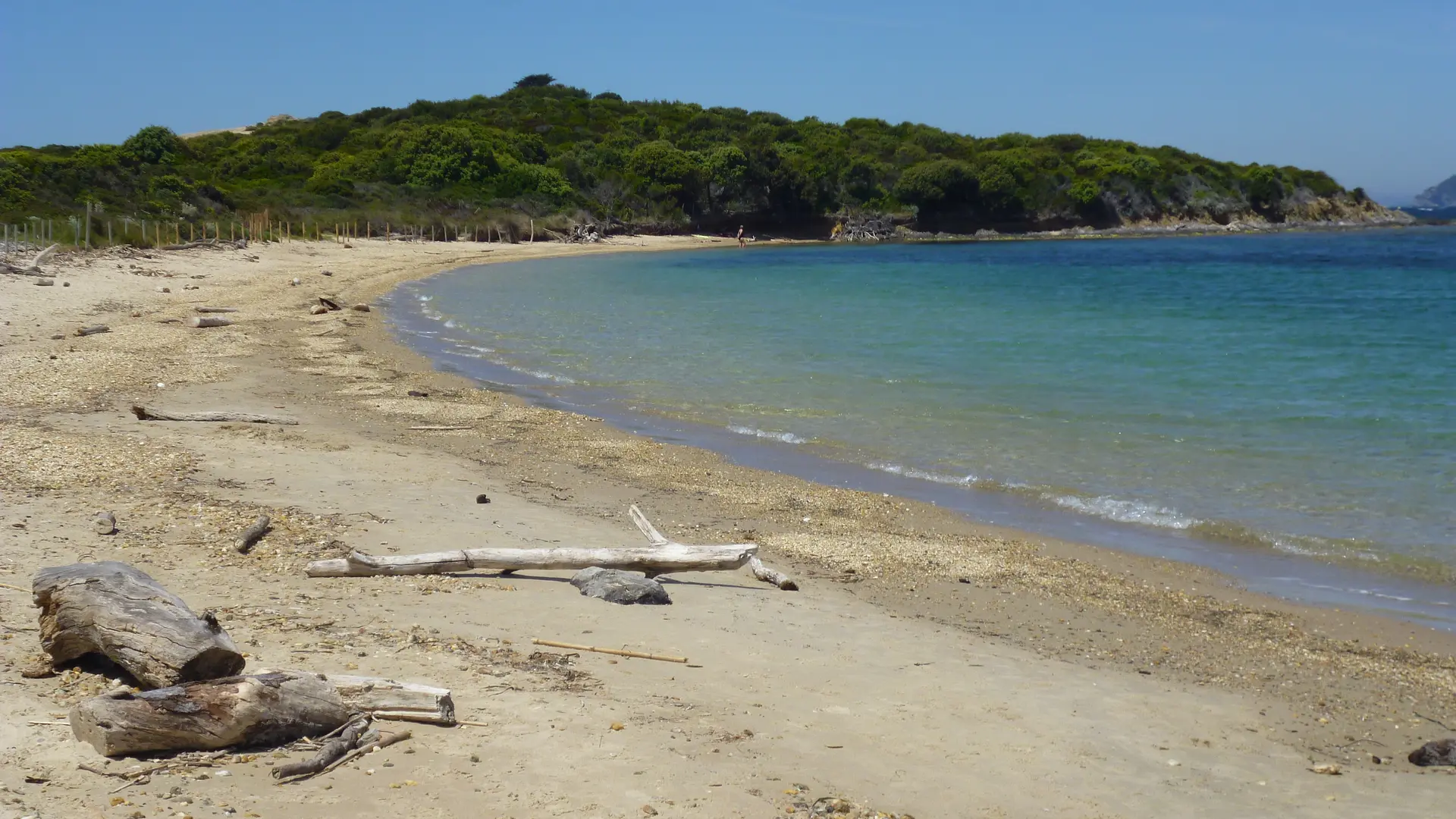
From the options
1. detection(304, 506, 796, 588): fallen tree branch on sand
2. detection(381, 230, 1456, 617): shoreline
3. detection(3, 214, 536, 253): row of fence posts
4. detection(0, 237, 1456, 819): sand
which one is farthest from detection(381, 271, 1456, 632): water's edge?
detection(3, 214, 536, 253): row of fence posts

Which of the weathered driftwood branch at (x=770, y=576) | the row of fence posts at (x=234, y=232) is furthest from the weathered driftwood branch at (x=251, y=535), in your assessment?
the row of fence posts at (x=234, y=232)

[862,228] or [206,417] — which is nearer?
[206,417]

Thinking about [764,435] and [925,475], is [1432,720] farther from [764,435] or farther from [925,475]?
[764,435]

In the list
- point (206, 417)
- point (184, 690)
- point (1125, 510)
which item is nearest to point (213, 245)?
point (206, 417)

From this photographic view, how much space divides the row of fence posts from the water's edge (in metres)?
21.5

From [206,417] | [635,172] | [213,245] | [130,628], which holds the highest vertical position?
[635,172]

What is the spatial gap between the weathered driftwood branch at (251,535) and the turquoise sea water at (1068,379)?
631 cm

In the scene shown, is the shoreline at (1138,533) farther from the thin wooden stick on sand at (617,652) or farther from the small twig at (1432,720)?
the thin wooden stick on sand at (617,652)

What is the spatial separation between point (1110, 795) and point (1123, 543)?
4.85 m

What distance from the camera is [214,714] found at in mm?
4066

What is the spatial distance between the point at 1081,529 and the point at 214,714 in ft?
24.0

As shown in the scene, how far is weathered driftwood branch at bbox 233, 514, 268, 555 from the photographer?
6945 millimetres

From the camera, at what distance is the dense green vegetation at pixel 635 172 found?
202 feet

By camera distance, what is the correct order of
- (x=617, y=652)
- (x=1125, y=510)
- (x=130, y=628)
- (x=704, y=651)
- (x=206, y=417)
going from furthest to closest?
(x=206, y=417) < (x=1125, y=510) < (x=704, y=651) < (x=617, y=652) < (x=130, y=628)
